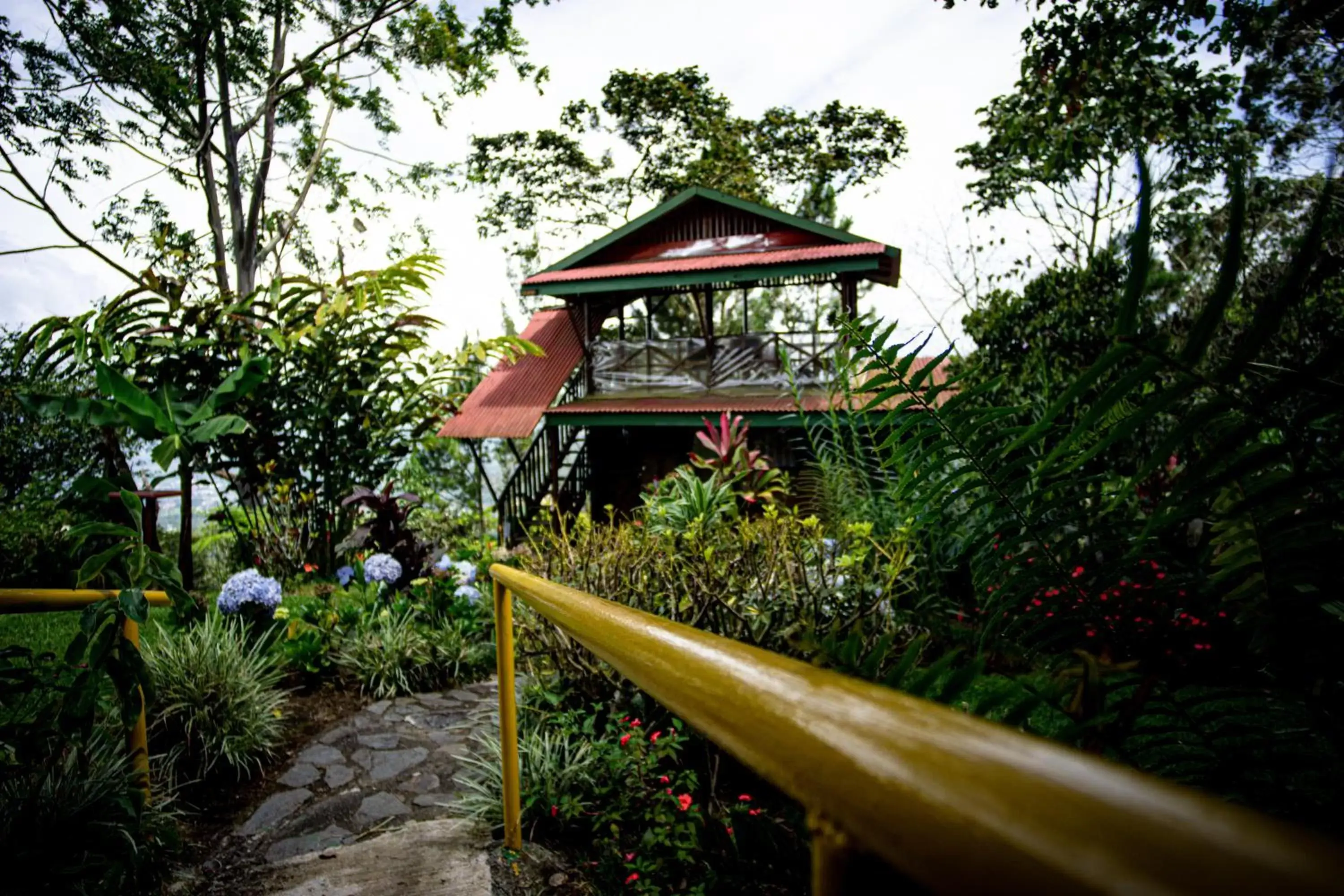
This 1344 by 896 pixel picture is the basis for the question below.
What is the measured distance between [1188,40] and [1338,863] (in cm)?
525

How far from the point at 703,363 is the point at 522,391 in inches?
137

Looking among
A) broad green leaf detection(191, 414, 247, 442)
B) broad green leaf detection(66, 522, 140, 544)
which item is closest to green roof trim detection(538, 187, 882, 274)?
broad green leaf detection(191, 414, 247, 442)

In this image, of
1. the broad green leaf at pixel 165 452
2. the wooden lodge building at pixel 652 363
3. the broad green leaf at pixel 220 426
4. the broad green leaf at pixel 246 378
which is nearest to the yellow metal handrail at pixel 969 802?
the broad green leaf at pixel 165 452

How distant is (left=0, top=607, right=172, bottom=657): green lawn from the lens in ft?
15.5

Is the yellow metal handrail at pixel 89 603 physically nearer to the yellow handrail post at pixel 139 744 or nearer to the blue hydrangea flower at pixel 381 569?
the yellow handrail post at pixel 139 744

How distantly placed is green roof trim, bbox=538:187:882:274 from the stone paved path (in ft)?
34.8

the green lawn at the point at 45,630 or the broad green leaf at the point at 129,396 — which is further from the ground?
the broad green leaf at the point at 129,396

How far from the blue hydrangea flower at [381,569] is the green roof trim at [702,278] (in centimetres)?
800

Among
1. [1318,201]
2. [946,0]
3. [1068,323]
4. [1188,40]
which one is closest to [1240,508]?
[1318,201]

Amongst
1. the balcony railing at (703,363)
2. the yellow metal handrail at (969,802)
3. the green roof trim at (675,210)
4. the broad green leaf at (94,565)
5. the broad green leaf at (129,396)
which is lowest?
the broad green leaf at (94,565)

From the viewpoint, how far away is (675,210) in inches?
569

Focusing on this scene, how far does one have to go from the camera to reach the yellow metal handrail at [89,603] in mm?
2131

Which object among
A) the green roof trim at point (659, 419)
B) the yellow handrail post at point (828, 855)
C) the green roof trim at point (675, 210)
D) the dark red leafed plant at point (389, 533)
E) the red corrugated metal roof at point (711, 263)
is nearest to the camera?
the yellow handrail post at point (828, 855)

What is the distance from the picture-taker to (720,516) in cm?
441
